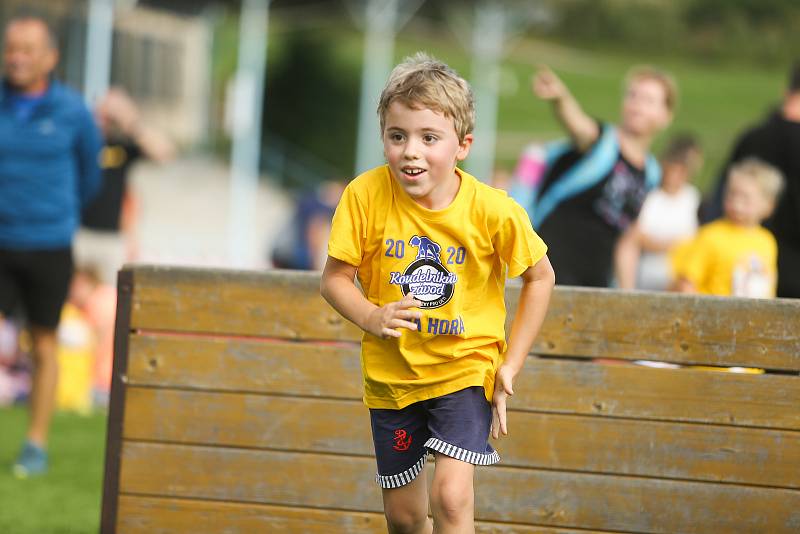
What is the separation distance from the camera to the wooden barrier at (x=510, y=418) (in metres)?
4.49

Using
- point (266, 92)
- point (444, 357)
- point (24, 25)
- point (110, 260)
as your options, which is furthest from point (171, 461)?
point (266, 92)

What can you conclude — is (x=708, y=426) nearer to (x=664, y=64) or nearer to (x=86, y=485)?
(x=86, y=485)

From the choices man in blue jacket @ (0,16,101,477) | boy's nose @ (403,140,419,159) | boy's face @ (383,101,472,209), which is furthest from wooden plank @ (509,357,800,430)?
man in blue jacket @ (0,16,101,477)

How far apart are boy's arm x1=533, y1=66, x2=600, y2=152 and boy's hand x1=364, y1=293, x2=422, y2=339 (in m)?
2.29

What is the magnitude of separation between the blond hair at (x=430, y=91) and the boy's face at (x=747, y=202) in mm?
2796

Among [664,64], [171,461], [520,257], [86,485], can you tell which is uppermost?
[664,64]

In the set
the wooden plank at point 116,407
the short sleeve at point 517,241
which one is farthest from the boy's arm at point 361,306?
the wooden plank at point 116,407

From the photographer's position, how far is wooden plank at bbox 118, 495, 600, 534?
4.69m

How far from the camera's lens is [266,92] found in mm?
46719

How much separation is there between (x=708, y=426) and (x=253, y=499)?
5.61 feet

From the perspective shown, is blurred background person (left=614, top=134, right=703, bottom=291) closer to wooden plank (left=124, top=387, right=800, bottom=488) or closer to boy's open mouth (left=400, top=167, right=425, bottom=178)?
wooden plank (left=124, top=387, right=800, bottom=488)

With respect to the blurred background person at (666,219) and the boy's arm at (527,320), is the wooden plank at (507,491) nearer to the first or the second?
the boy's arm at (527,320)

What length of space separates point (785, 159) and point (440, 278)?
3922mm

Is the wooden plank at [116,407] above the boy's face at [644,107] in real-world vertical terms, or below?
below
